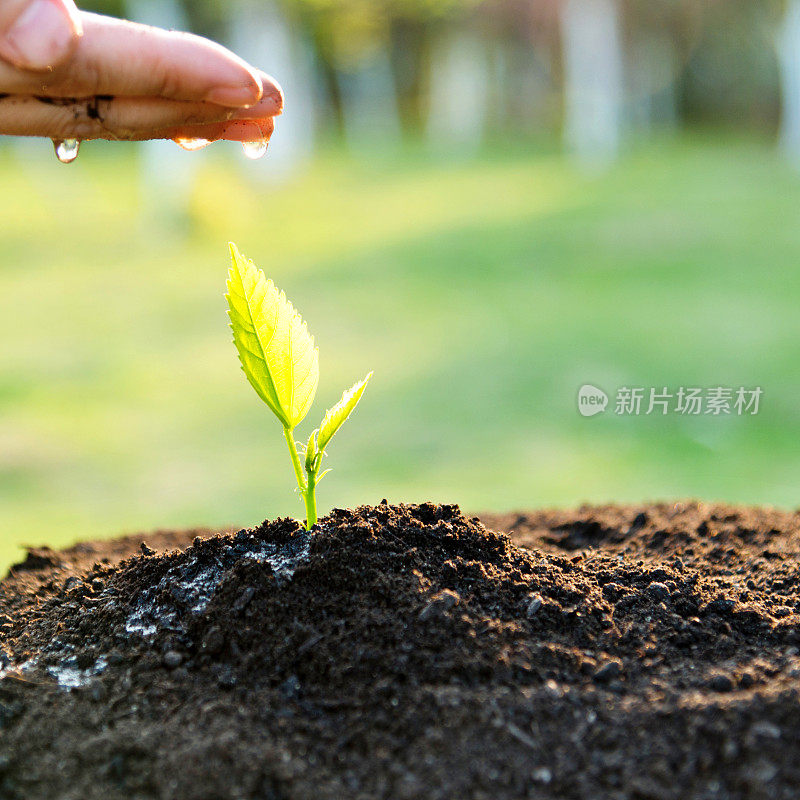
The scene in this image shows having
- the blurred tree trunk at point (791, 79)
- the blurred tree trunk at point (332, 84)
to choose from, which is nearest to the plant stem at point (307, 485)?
the blurred tree trunk at point (791, 79)

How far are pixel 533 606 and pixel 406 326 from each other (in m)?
6.47

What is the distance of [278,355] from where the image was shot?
144 cm

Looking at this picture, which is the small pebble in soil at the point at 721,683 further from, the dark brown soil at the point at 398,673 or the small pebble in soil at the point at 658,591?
the small pebble in soil at the point at 658,591

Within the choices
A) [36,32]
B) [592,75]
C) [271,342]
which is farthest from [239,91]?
[592,75]

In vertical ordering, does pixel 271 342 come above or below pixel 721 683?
above

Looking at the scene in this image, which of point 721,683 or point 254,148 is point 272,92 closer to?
point 254,148

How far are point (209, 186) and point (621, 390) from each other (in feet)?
26.2

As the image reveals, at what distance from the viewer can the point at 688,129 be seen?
21625 mm

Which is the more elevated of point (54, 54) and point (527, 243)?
point (54, 54)

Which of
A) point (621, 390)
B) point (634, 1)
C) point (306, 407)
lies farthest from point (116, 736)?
point (634, 1)

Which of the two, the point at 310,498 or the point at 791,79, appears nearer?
the point at 310,498

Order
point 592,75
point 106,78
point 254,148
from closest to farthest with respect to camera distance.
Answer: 1. point 106,78
2. point 254,148
3. point 592,75

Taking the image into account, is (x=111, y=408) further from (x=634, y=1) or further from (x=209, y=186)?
→ (x=634, y=1)

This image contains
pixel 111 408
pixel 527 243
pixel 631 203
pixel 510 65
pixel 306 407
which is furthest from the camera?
pixel 510 65
